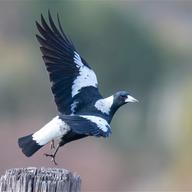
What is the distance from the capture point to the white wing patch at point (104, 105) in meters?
8.04

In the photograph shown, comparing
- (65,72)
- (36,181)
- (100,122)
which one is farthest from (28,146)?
(36,181)

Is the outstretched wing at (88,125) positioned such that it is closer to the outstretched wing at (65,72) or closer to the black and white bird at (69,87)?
the black and white bird at (69,87)

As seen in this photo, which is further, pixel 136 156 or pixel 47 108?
pixel 47 108

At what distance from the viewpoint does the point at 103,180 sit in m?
16.6

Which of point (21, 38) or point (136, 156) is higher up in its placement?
point (21, 38)

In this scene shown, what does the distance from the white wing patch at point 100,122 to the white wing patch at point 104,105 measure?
0.39 metres

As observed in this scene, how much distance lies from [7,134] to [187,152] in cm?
369

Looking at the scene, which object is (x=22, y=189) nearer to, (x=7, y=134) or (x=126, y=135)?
(x=7, y=134)

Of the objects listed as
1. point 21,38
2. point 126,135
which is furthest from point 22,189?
point 21,38

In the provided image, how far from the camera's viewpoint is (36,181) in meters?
5.48

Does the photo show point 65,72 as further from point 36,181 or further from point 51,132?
point 36,181

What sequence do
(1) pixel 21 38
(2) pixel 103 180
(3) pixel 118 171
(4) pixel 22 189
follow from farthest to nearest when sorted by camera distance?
(1) pixel 21 38 < (3) pixel 118 171 < (2) pixel 103 180 < (4) pixel 22 189

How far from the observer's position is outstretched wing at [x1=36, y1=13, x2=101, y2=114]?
8055 millimetres

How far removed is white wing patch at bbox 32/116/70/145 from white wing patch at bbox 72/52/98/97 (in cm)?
66
